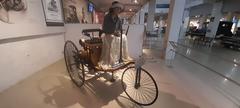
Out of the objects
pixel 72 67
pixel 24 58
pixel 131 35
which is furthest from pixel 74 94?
pixel 131 35

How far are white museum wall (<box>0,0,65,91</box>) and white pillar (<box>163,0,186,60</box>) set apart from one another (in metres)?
4.11

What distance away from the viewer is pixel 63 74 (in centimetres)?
337

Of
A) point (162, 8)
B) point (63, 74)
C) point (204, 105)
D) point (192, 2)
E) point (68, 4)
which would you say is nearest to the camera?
point (204, 105)

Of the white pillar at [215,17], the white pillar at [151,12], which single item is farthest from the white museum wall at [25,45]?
the white pillar at [215,17]

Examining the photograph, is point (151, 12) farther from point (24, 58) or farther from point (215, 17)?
point (24, 58)

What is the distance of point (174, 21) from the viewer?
4.86 m

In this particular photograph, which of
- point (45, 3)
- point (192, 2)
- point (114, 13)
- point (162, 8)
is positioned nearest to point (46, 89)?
point (114, 13)

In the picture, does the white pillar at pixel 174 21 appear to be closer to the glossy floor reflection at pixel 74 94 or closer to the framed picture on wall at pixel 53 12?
the glossy floor reflection at pixel 74 94

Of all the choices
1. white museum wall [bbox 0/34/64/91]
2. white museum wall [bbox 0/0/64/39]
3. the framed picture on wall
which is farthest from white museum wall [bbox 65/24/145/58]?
white museum wall [bbox 0/0/64/39]

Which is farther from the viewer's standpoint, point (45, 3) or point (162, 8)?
point (162, 8)

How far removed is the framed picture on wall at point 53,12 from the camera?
3.57 meters

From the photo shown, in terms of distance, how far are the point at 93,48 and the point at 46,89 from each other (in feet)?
4.29

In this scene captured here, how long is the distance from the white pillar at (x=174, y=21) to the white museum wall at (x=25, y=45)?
411 centimetres

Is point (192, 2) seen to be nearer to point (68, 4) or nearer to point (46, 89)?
point (68, 4)
